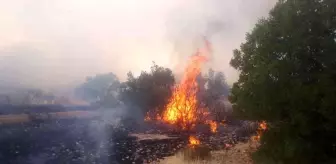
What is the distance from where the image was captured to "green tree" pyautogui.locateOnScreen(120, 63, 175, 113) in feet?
220

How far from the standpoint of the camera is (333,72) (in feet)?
71.4

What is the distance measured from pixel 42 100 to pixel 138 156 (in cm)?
8614

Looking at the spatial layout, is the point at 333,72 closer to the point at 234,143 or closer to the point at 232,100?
the point at 232,100

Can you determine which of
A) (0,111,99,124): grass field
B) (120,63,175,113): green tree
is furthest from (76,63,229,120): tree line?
(0,111,99,124): grass field

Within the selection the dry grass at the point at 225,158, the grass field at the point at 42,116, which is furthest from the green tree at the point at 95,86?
the dry grass at the point at 225,158

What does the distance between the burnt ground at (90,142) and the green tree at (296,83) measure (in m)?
14.6

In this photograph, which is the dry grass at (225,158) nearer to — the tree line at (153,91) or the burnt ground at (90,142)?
the burnt ground at (90,142)

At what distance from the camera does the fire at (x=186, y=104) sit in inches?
2159

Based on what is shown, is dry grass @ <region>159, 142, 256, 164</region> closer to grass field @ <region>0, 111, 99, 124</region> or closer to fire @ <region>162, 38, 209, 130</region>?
fire @ <region>162, 38, 209, 130</region>

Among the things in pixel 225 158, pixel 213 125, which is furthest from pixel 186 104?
pixel 225 158

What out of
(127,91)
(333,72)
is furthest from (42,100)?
(333,72)

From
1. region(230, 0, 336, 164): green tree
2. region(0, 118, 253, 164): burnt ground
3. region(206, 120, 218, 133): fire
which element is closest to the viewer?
region(230, 0, 336, 164): green tree

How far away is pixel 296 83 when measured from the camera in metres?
21.5

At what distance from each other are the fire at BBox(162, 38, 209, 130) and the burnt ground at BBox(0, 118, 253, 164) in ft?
8.62
